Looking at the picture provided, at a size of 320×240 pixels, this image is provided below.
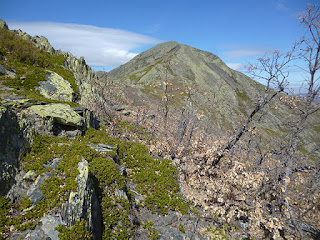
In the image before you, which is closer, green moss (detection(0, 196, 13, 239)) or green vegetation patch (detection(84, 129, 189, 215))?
green moss (detection(0, 196, 13, 239))

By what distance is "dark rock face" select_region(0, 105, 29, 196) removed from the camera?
25.1 ft

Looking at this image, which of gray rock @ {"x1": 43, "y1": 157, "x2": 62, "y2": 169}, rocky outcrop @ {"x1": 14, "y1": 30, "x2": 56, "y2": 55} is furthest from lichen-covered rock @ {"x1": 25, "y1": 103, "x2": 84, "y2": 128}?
rocky outcrop @ {"x1": 14, "y1": 30, "x2": 56, "y2": 55}

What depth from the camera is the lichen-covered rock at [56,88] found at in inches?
714

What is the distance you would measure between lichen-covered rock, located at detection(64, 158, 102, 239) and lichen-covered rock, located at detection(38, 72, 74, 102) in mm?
12664

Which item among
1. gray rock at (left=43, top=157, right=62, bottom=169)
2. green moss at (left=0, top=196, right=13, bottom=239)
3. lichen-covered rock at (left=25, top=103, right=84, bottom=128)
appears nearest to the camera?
green moss at (left=0, top=196, right=13, bottom=239)

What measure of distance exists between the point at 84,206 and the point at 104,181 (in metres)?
2.61

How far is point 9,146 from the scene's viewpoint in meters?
8.59

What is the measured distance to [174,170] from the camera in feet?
47.4

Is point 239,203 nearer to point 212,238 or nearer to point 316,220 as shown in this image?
point 212,238

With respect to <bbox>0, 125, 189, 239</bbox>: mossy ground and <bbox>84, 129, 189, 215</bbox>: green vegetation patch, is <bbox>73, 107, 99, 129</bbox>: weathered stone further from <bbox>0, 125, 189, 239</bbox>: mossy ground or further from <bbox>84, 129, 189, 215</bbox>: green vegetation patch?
<bbox>0, 125, 189, 239</bbox>: mossy ground

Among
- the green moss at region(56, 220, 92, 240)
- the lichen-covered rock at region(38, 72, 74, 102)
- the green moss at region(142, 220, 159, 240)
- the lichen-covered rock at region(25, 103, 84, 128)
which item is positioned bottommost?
the green moss at region(142, 220, 159, 240)

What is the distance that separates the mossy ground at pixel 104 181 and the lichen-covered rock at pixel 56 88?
6846mm

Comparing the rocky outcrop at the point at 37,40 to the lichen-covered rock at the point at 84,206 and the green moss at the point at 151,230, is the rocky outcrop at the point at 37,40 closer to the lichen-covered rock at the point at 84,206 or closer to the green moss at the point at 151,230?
the lichen-covered rock at the point at 84,206

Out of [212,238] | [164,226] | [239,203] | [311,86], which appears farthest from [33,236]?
[311,86]
